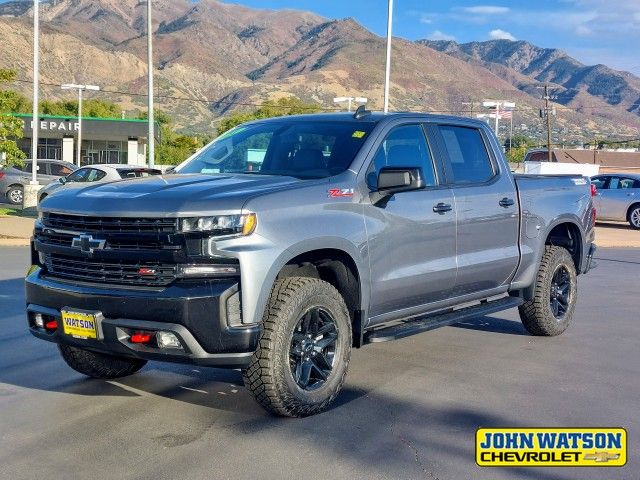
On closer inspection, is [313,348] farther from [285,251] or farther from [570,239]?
[570,239]

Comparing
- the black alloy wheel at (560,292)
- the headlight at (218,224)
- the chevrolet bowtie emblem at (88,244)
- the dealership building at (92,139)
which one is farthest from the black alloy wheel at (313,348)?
the dealership building at (92,139)

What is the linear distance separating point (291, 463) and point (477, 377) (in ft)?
8.35

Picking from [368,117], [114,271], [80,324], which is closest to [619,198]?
[368,117]

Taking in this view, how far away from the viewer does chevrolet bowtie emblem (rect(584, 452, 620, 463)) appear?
5.20 meters

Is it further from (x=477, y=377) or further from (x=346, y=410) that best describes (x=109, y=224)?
(x=477, y=377)

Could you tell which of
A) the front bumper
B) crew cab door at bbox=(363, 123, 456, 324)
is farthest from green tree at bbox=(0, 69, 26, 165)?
the front bumper

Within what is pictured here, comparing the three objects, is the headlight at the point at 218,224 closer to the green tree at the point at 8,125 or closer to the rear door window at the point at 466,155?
the rear door window at the point at 466,155

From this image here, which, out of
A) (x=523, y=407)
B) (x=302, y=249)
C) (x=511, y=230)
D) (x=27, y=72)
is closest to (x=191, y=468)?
(x=302, y=249)

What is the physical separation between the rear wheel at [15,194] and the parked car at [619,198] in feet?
63.4

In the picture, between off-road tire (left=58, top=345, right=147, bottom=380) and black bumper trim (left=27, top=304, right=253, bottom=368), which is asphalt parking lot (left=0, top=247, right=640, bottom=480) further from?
black bumper trim (left=27, top=304, right=253, bottom=368)

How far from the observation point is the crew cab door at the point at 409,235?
250 inches

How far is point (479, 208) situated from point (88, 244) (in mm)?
3346

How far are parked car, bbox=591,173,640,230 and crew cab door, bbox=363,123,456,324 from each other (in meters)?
21.2

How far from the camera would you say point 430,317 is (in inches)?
282
